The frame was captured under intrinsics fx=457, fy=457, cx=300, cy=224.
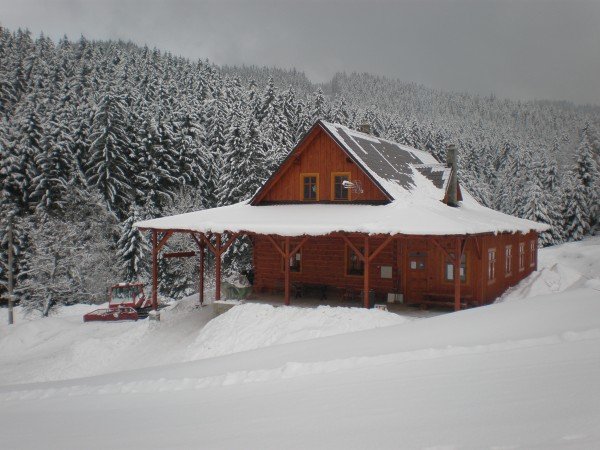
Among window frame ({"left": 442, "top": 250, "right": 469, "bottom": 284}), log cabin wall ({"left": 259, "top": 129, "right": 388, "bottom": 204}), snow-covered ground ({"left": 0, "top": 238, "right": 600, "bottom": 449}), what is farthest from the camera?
log cabin wall ({"left": 259, "top": 129, "right": 388, "bottom": 204})

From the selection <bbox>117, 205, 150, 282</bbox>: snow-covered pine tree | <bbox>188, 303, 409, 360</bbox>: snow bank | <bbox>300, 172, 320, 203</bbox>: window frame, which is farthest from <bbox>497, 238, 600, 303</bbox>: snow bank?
<bbox>117, 205, 150, 282</bbox>: snow-covered pine tree

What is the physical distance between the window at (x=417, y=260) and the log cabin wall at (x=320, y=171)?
2530mm

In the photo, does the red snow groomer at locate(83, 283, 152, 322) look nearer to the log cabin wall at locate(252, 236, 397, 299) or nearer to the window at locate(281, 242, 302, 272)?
the log cabin wall at locate(252, 236, 397, 299)

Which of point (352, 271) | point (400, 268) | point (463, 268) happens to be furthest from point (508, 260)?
point (352, 271)

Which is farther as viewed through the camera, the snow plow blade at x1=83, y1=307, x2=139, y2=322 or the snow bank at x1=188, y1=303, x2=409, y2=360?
the snow plow blade at x1=83, y1=307, x2=139, y2=322

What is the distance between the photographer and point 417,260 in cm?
1794

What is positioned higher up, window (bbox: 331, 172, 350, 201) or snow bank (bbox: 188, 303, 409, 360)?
window (bbox: 331, 172, 350, 201)

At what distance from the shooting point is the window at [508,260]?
66.4ft

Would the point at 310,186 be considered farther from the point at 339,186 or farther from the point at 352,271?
the point at 352,271

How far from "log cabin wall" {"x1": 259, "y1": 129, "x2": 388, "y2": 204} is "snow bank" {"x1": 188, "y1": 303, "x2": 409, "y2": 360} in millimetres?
5959

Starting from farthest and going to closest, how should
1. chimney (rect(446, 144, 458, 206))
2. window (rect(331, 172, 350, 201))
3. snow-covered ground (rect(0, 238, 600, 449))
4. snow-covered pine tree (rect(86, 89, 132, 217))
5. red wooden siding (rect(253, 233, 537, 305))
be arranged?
snow-covered pine tree (rect(86, 89, 132, 217)) → chimney (rect(446, 144, 458, 206)) → window (rect(331, 172, 350, 201)) → red wooden siding (rect(253, 233, 537, 305)) → snow-covered ground (rect(0, 238, 600, 449))

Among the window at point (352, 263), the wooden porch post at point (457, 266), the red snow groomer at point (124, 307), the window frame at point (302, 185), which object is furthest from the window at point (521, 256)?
the red snow groomer at point (124, 307)

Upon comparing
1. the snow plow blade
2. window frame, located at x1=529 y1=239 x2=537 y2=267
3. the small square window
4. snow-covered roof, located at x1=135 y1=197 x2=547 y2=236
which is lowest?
the snow plow blade

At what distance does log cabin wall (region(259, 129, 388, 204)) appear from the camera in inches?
752
